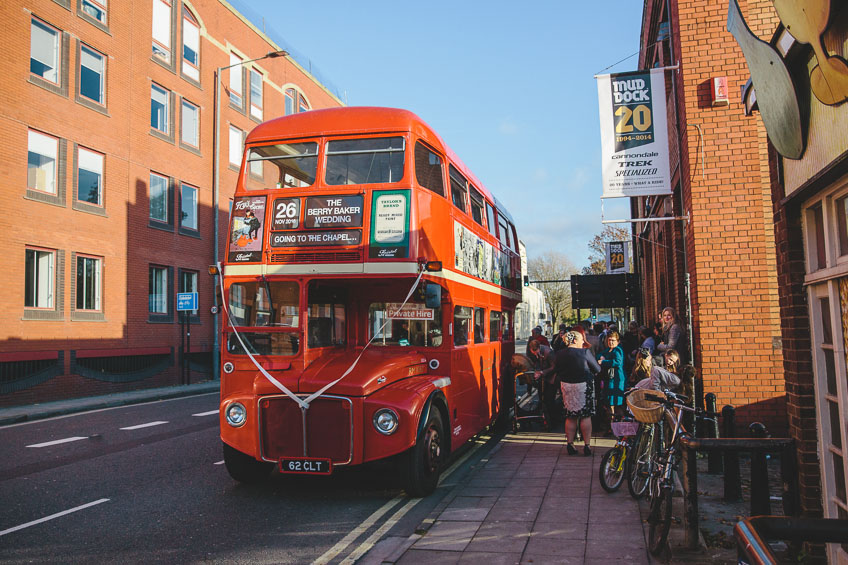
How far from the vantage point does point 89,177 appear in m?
19.3

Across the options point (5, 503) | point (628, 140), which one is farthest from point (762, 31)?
point (5, 503)

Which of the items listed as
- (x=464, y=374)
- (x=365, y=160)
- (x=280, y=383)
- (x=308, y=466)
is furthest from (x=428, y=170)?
(x=308, y=466)

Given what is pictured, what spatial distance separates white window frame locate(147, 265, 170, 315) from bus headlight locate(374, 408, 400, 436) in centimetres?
1749

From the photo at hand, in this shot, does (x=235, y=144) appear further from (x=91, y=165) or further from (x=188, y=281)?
(x=91, y=165)

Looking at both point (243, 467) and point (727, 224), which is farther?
point (727, 224)

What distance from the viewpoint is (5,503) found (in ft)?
22.0

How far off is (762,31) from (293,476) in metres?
8.87

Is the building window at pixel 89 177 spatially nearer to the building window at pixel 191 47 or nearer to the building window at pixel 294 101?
the building window at pixel 191 47

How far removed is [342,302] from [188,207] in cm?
1807

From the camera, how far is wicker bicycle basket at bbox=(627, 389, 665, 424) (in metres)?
5.72

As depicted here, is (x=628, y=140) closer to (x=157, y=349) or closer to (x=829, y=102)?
(x=829, y=102)

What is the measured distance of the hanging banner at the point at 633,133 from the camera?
9.83 meters

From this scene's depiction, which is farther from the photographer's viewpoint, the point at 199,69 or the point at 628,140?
the point at 199,69

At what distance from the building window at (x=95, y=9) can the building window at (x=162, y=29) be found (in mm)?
2329
